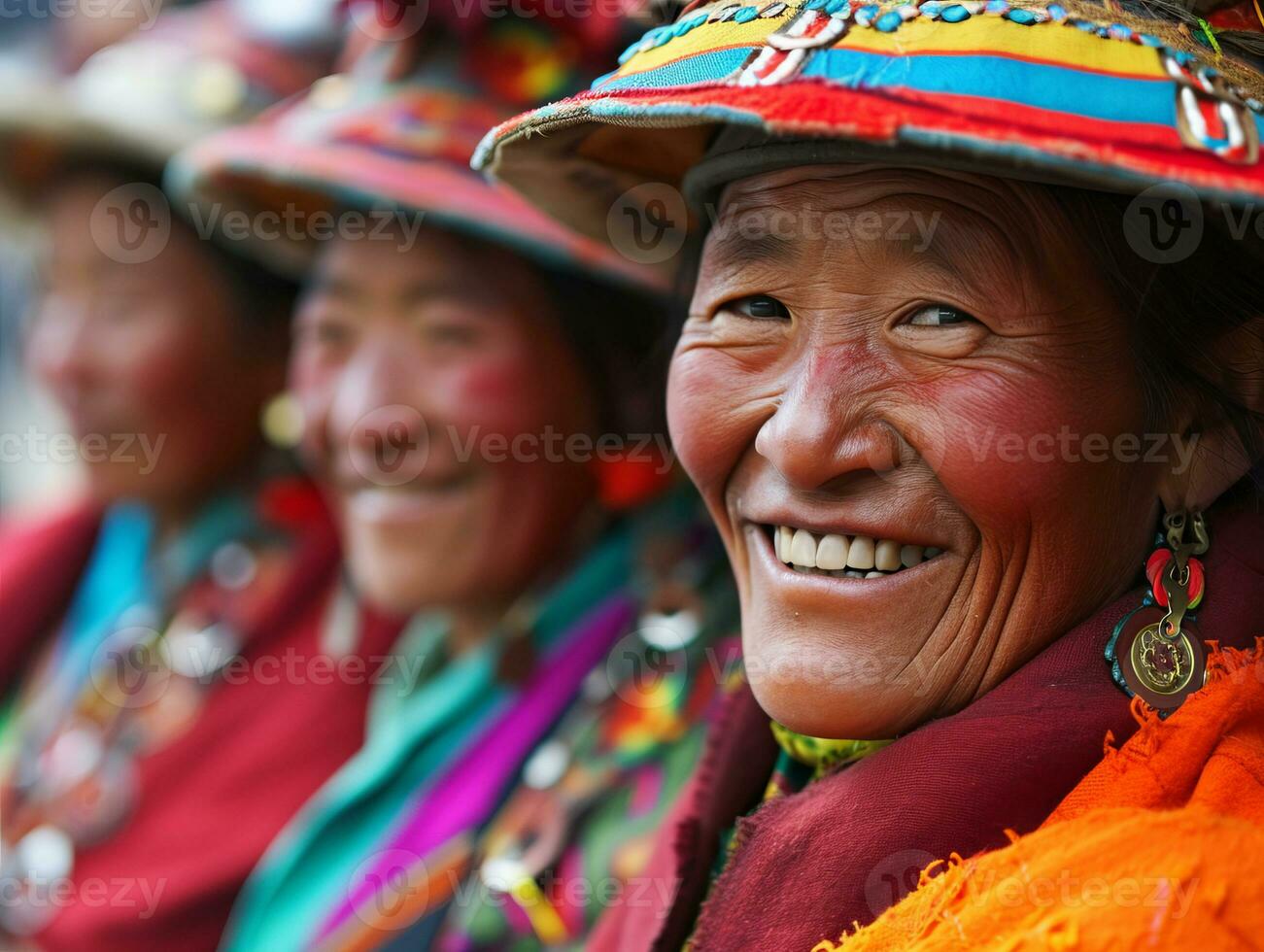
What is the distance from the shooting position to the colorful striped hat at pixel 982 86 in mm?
1272

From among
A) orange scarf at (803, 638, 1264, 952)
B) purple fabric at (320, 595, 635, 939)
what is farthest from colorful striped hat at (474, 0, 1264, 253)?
purple fabric at (320, 595, 635, 939)

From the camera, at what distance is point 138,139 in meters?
3.57

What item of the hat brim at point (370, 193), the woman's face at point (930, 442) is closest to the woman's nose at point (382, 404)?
the hat brim at point (370, 193)

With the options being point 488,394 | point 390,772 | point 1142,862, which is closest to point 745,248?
point 1142,862

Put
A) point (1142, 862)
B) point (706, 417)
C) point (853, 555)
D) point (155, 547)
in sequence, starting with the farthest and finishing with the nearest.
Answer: point (155, 547) → point (706, 417) → point (853, 555) → point (1142, 862)

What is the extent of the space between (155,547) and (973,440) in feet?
9.46

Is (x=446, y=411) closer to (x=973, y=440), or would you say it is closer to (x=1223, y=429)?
(x=973, y=440)

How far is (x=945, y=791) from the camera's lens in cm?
146

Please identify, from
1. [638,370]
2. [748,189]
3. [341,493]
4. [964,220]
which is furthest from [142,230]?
[964,220]

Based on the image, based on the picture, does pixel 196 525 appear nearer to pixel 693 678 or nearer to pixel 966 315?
pixel 693 678

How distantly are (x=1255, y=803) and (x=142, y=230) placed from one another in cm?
312

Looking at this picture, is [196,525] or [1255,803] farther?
[196,525]

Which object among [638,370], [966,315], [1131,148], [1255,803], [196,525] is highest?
[1131,148]

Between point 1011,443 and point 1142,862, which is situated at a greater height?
point 1011,443
